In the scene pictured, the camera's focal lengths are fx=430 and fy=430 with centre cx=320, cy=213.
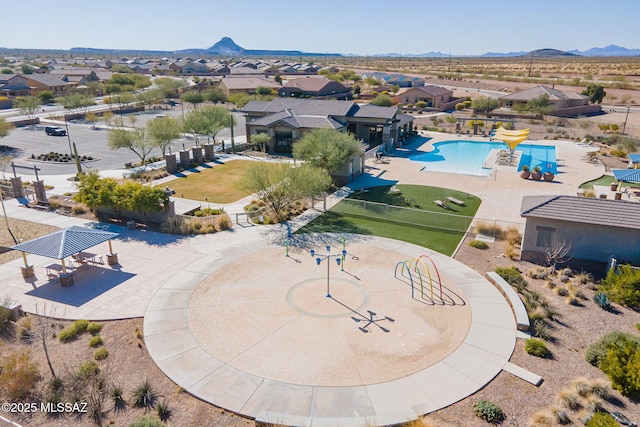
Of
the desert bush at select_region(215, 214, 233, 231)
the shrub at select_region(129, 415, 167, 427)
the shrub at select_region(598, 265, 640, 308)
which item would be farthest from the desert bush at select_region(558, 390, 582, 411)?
the desert bush at select_region(215, 214, 233, 231)

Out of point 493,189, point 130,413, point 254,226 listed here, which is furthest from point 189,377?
point 493,189

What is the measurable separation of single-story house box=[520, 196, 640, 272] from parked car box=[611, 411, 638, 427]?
455 inches

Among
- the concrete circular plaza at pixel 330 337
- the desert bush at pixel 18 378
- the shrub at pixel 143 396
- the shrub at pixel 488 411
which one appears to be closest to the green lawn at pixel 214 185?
the concrete circular plaza at pixel 330 337

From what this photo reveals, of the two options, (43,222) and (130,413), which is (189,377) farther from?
(43,222)

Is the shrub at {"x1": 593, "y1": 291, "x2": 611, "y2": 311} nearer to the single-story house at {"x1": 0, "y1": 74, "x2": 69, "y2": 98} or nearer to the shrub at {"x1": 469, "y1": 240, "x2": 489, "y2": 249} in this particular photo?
the shrub at {"x1": 469, "y1": 240, "x2": 489, "y2": 249}

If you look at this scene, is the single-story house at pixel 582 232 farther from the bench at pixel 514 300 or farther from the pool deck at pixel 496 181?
the pool deck at pixel 496 181

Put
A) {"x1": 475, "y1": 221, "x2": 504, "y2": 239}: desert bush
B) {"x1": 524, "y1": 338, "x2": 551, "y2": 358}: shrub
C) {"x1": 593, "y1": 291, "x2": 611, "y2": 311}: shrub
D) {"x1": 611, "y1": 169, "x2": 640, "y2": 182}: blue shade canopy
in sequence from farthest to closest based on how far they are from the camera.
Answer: {"x1": 611, "y1": 169, "x2": 640, "y2": 182}: blue shade canopy → {"x1": 475, "y1": 221, "x2": 504, "y2": 239}: desert bush → {"x1": 593, "y1": 291, "x2": 611, "y2": 311}: shrub → {"x1": 524, "y1": 338, "x2": 551, "y2": 358}: shrub

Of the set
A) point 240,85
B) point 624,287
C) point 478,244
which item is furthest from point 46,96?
point 624,287

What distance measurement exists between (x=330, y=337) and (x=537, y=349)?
8281 mm

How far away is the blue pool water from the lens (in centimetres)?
4844

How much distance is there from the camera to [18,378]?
49.3 ft

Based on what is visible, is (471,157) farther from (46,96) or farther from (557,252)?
(46,96)

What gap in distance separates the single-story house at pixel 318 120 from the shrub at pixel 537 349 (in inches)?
1466

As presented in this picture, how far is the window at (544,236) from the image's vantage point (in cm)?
2511
